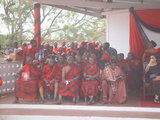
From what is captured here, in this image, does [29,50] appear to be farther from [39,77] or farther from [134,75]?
[134,75]

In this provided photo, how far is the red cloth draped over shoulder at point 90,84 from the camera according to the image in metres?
6.60

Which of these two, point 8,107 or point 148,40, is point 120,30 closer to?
point 148,40

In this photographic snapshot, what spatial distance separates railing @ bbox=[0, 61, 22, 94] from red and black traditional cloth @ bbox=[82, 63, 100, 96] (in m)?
2.33

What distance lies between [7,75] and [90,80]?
8.36 ft

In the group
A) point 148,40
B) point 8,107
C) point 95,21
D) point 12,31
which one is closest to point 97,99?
point 8,107

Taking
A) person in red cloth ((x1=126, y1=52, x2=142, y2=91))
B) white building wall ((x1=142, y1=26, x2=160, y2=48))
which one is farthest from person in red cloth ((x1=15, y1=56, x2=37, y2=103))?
white building wall ((x1=142, y1=26, x2=160, y2=48))

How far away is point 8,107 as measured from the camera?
21.2ft

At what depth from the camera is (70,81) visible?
663 cm

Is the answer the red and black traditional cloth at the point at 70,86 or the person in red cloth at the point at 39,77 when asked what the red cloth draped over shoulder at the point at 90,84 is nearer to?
the red and black traditional cloth at the point at 70,86

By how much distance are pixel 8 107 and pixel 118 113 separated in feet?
8.32

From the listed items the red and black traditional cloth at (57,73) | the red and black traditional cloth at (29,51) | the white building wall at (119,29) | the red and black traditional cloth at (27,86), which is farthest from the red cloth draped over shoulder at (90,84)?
the white building wall at (119,29)

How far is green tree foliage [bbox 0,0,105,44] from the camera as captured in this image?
2128 cm

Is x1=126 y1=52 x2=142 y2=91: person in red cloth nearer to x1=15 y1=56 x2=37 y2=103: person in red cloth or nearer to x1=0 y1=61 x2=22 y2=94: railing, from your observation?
x1=15 y1=56 x2=37 y2=103: person in red cloth

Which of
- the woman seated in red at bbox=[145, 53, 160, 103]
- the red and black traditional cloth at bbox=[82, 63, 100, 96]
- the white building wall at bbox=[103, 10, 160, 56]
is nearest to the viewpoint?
the woman seated in red at bbox=[145, 53, 160, 103]
